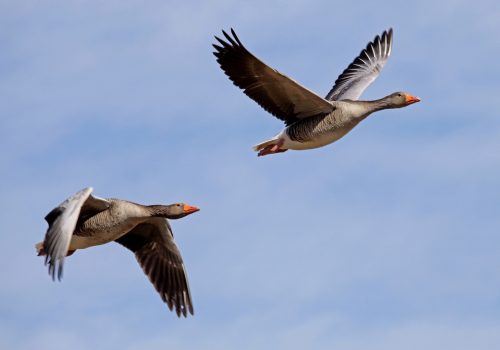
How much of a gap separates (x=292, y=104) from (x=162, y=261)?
3.12 metres

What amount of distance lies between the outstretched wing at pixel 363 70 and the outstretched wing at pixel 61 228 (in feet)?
23.4

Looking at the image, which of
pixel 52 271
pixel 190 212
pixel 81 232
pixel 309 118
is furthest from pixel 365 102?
pixel 52 271

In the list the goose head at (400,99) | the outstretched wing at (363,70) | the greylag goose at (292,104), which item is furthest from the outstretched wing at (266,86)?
the outstretched wing at (363,70)

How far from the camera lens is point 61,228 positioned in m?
14.1

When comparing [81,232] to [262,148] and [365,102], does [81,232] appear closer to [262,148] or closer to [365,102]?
[262,148]

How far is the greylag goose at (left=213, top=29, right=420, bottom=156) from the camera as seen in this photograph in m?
16.9

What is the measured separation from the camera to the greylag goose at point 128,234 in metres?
14.1

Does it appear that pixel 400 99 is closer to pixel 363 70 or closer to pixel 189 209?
pixel 363 70

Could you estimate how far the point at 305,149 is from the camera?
18.0 metres

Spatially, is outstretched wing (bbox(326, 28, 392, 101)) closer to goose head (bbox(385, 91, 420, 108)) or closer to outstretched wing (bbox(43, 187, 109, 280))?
goose head (bbox(385, 91, 420, 108))

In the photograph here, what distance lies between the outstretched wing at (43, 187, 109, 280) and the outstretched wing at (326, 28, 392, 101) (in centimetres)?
712

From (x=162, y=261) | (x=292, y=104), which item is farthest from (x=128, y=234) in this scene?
(x=292, y=104)

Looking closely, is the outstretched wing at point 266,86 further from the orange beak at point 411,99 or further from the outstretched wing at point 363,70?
the outstretched wing at point 363,70

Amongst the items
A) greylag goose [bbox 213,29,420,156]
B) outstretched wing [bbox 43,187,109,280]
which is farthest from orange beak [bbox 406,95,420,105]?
outstretched wing [bbox 43,187,109,280]
